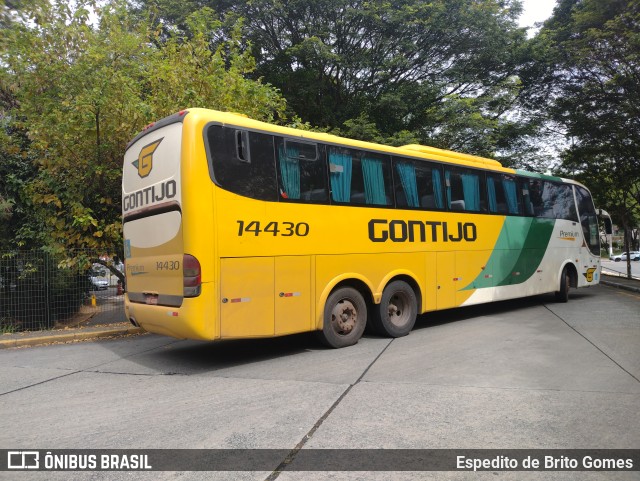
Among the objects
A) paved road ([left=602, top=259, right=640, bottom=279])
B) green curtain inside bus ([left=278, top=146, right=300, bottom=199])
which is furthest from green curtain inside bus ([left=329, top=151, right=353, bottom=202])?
paved road ([left=602, top=259, right=640, bottom=279])

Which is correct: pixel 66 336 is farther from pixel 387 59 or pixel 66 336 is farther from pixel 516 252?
pixel 387 59

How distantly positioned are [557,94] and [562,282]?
442 inches

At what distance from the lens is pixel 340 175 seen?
305 inches

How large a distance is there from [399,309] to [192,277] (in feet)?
13.9

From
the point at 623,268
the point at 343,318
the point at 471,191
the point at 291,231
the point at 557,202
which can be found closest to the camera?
the point at 291,231

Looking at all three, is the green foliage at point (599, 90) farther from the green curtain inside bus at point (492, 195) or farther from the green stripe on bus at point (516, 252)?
the green curtain inside bus at point (492, 195)

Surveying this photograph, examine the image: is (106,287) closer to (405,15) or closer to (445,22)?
(405,15)

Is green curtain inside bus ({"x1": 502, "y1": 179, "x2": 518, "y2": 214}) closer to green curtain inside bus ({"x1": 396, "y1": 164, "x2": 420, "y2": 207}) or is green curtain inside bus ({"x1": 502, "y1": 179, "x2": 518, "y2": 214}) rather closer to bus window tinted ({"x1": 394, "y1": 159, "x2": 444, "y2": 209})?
bus window tinted ({"x1": 394, "y1": 159, "x2": 444, "y2": 209})

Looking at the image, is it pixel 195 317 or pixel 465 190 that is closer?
pixel 195 317

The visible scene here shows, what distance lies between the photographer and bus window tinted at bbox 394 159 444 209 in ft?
28.6

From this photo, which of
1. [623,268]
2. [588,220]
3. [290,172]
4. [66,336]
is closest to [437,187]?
[290,172]

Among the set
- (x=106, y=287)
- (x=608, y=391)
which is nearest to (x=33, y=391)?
(x=608, y=391)

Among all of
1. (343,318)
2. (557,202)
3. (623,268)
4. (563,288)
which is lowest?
(623,268)

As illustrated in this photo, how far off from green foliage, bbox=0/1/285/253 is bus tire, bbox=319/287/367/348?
542cm
